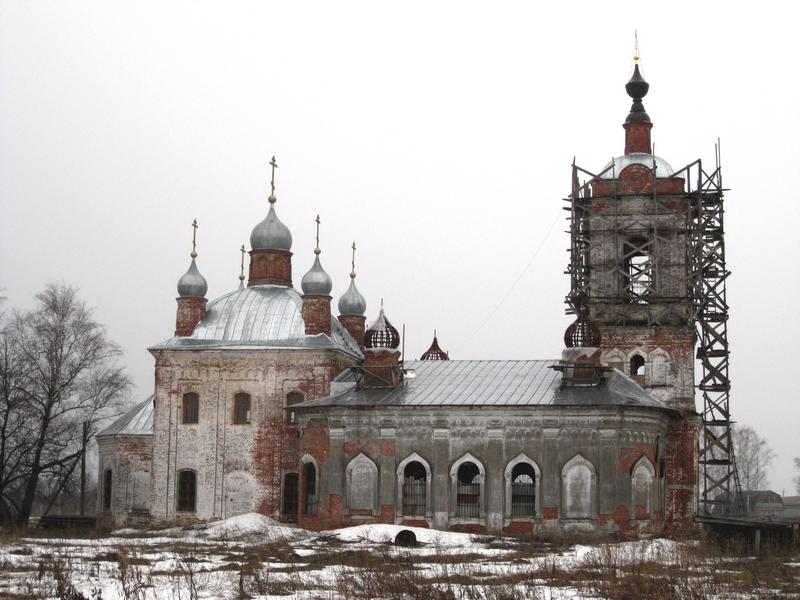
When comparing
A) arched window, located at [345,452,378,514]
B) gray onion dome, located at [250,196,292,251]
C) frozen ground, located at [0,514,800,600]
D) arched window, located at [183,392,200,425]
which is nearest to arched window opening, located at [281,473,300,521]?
arched window, located at [345,452,378,514]

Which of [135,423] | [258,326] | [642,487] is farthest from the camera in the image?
[135,423]

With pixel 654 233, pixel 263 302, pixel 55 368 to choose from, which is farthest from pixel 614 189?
pixel 55 368

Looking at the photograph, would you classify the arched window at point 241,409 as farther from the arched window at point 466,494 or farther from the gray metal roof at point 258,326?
the arched window at point 466,494

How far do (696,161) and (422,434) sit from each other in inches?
505

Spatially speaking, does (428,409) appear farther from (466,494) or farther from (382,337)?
(382,337)

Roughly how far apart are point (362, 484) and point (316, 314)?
21.7ft

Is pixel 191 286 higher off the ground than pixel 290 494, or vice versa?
pixel 191 286

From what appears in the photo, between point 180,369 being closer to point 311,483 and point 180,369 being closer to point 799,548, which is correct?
point 311,483

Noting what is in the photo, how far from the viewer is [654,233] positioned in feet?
129

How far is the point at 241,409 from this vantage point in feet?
134

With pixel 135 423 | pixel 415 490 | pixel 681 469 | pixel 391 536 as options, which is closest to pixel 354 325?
pixel 135 423

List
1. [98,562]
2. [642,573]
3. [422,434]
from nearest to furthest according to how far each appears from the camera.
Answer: [642,573], [98,562], [422,434]

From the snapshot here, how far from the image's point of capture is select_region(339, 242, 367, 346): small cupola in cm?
4441

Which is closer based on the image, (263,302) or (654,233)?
(654,233)
